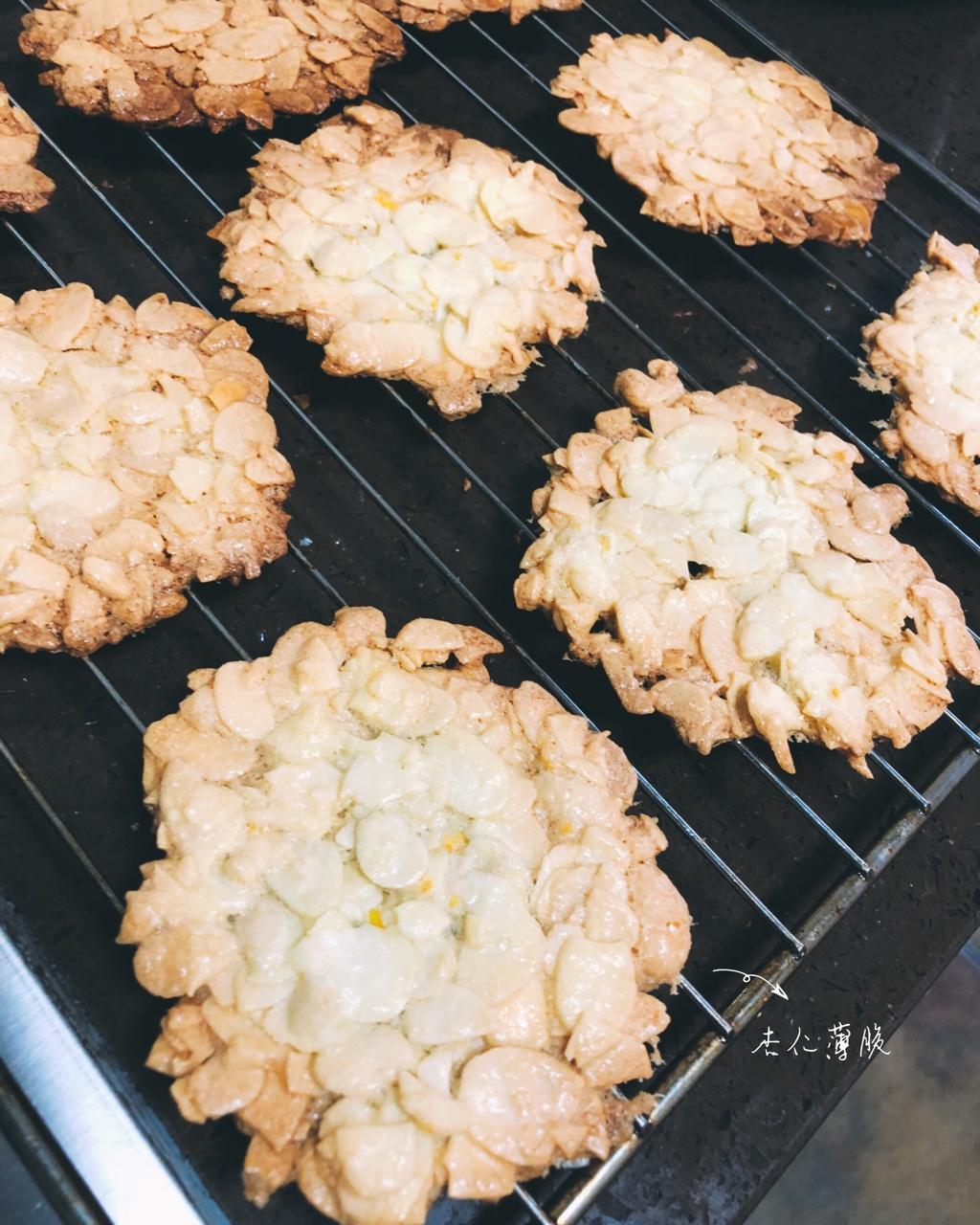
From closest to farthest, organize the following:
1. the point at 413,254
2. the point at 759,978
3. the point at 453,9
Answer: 1. the point at 759,978
2. the point at 413,254
3. the point at 453,9

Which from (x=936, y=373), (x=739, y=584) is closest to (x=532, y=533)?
(x=739, y=584)

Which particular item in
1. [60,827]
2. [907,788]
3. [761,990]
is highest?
[907,788]

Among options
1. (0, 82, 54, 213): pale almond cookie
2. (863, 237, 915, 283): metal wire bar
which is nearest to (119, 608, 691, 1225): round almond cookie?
(0, 82, 54, 213): pale almond cookie

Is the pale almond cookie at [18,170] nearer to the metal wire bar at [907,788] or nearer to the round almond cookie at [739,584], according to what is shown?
the round almond cookie at [739,584]

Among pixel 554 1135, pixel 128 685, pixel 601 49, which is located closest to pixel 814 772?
pixel 554 1135

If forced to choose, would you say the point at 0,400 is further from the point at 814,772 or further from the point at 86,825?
the point at 814,772

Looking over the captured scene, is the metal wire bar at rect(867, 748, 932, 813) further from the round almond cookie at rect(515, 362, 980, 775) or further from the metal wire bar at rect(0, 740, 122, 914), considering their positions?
the metal wire bar at rect(0, 740, 122, 914)

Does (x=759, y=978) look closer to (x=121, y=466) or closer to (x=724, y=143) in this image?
(x=121, y=466)
